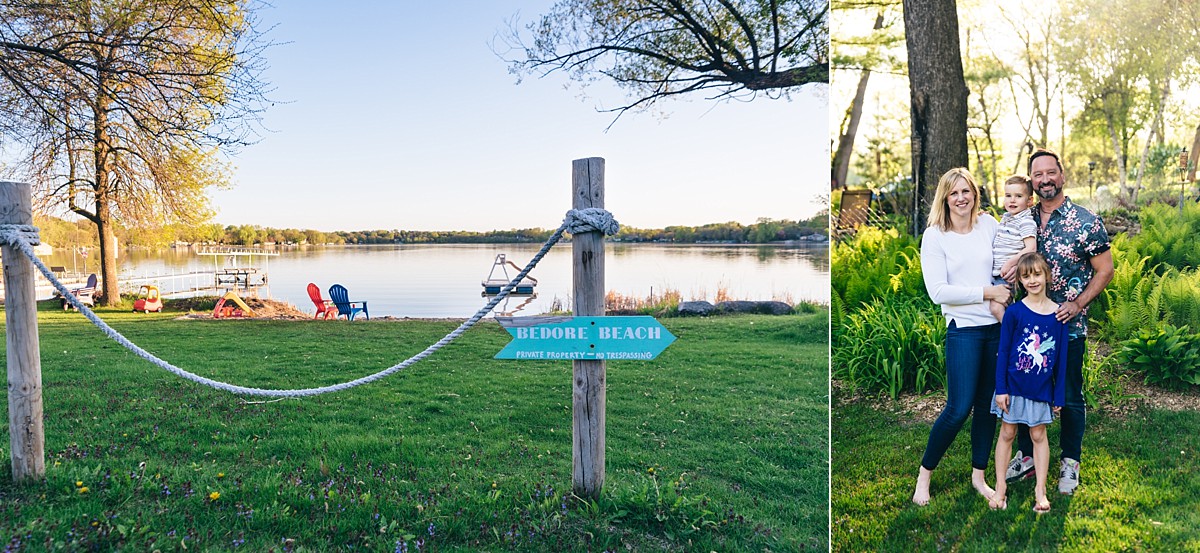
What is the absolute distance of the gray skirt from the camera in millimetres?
2137

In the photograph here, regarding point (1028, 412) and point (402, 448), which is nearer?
point (1028, 412)

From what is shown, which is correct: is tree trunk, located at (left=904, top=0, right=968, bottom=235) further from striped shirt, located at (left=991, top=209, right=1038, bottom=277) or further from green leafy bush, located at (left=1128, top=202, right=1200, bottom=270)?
striped shirt, located at (left=991, top=209, right=1038, bottom=277)

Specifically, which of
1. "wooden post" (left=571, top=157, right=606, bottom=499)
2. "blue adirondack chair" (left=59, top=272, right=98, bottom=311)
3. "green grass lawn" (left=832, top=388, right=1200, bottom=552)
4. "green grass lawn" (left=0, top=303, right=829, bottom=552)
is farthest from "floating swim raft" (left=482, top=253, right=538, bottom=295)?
"green grass lawn" (left=832, top=388, right=1200, bottom=552)

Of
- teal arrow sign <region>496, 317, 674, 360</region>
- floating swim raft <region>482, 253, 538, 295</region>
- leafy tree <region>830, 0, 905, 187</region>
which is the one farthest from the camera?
floating swim raft <region>482, 253, 538, 295</region>

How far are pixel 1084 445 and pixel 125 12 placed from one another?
836cm

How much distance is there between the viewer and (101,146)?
268 inches

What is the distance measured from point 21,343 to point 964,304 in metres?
3.82

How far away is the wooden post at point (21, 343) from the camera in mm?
2930

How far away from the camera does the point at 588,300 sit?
261 cm

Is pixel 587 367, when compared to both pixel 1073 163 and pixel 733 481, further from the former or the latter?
pixel 1073 163

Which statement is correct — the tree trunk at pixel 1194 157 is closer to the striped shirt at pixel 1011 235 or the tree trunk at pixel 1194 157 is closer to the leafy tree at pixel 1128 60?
the leafy tree at pixel 1128 60

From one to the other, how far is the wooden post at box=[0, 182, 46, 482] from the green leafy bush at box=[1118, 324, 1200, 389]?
4.50 meters

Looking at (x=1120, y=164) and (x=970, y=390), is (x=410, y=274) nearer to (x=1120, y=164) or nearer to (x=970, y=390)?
(x=970, y=390)

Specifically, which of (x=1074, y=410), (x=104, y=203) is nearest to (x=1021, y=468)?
(x=1074, y=410)
